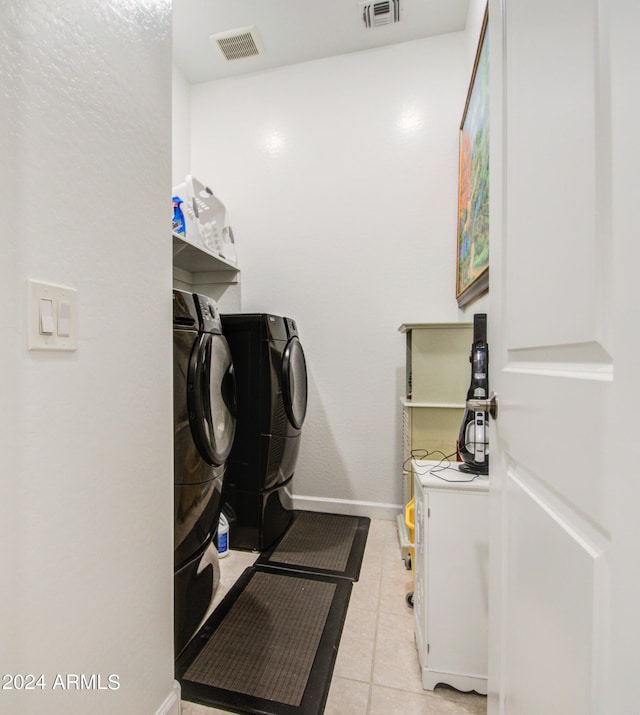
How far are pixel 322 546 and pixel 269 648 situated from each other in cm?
77

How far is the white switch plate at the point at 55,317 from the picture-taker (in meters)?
0.70

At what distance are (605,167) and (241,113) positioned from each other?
2917 mm

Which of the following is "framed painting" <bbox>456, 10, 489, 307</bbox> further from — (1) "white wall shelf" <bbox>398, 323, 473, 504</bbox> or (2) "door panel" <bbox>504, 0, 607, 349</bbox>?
(2) "door panel" <bbox>504, 0, 607, 349</bbox>

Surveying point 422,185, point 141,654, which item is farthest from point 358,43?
point 141,654

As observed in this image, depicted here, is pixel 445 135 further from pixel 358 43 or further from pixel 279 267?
pixel 279 267

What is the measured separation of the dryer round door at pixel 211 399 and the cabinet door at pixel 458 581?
→ 0.85 metres

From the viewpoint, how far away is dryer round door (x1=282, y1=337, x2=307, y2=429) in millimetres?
2145

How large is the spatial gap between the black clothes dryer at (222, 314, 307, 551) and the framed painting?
1.11 metres

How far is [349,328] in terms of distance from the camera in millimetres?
2557

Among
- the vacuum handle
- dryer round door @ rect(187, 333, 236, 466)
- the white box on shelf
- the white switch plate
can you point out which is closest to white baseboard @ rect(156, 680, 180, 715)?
dryer round door @ rect(187, 333, 236, 466)

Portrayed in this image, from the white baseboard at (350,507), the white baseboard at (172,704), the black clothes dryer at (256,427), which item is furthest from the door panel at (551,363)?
the white baseboard at (350,507)

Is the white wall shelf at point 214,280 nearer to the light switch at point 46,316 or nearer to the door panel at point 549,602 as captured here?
the light switch at point 46,316

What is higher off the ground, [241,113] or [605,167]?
[241,113]

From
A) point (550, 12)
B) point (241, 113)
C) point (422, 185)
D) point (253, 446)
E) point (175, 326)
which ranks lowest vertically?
point (253, 446)
